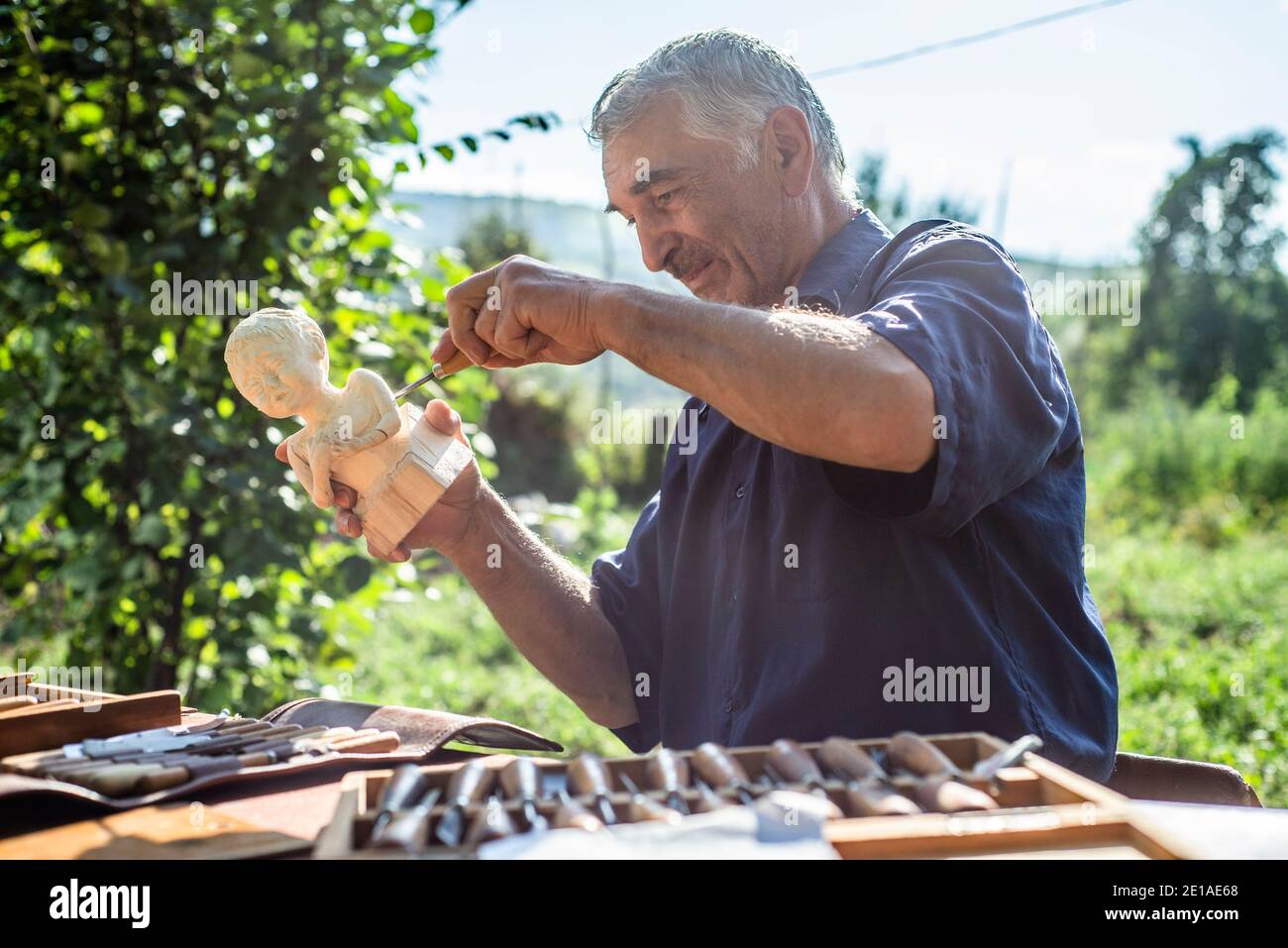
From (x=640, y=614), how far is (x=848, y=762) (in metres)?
1.28

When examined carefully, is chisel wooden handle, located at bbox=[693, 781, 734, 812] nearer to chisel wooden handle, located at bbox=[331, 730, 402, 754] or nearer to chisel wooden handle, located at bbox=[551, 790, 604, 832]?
chisel wooden handle, located at bbox=[551, 790, 604, 832]

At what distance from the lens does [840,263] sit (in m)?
2.34

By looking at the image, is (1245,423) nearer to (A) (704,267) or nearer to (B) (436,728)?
(A) (704,267)

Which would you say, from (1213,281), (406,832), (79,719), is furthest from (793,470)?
(1213,281)

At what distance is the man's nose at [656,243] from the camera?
2.44 m

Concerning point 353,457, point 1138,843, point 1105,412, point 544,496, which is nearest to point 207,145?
point 353,457

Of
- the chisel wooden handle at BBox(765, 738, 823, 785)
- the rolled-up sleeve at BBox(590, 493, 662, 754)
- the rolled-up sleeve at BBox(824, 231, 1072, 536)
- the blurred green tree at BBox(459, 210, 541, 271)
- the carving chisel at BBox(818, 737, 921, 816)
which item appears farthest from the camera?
the blurred green tree at BBox(459, 210, 541, 271)

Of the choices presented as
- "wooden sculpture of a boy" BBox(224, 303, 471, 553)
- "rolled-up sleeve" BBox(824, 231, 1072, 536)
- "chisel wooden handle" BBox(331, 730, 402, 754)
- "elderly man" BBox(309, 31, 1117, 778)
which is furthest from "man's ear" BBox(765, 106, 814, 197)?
"chisel wooden handle" BBox(331, 730, 402, 754)

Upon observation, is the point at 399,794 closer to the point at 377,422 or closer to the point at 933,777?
the point at 933,777

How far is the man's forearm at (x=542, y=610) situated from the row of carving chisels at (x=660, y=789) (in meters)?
1.06

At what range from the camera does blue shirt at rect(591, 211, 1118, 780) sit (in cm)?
173

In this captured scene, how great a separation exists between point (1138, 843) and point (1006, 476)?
2.34 ft

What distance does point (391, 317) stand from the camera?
3.61 m

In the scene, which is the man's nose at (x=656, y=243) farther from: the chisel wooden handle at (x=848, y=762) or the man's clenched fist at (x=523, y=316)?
the chisel wooden handle at (x=848, y=762)
